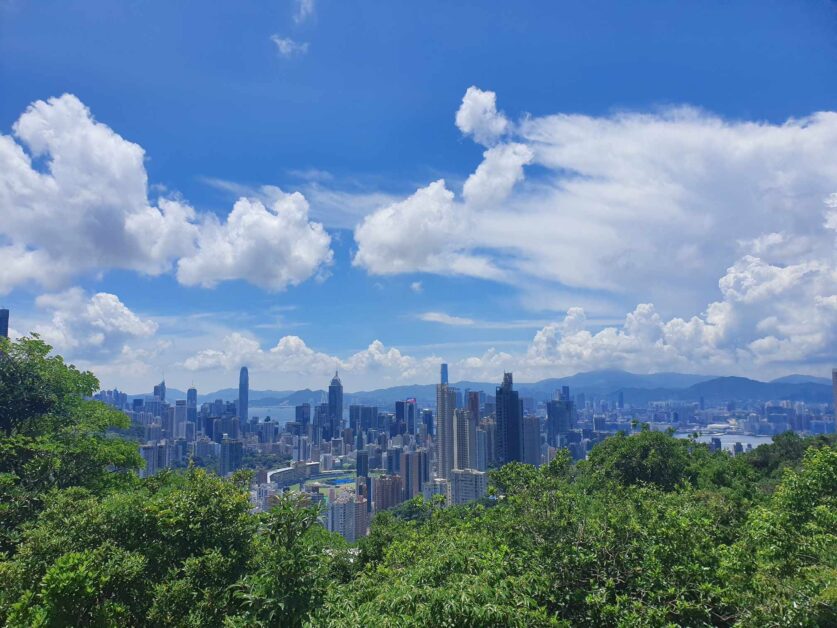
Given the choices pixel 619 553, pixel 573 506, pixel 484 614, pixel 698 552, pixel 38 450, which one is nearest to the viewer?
pixel 484 614

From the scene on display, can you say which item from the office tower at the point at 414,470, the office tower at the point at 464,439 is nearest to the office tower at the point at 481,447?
the office tower at the point at 464,439

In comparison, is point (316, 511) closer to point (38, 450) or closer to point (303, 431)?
point (38, 450)

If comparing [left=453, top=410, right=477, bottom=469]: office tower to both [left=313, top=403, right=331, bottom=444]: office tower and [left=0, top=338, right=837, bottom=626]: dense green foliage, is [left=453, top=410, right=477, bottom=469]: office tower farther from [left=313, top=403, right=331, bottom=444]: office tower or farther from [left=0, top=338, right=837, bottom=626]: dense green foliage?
[left=0, top=338, right=837, bottom=626]: dense green foliage

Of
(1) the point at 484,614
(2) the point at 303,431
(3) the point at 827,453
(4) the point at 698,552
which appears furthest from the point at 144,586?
(2) the point at 303,431

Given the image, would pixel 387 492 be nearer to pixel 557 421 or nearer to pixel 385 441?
pixel 385 441

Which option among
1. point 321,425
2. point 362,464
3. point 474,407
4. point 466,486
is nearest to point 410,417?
point 321,425

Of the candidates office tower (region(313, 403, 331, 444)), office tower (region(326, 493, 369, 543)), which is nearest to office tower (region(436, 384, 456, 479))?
office tower (region(326, 493, 369, 543))
